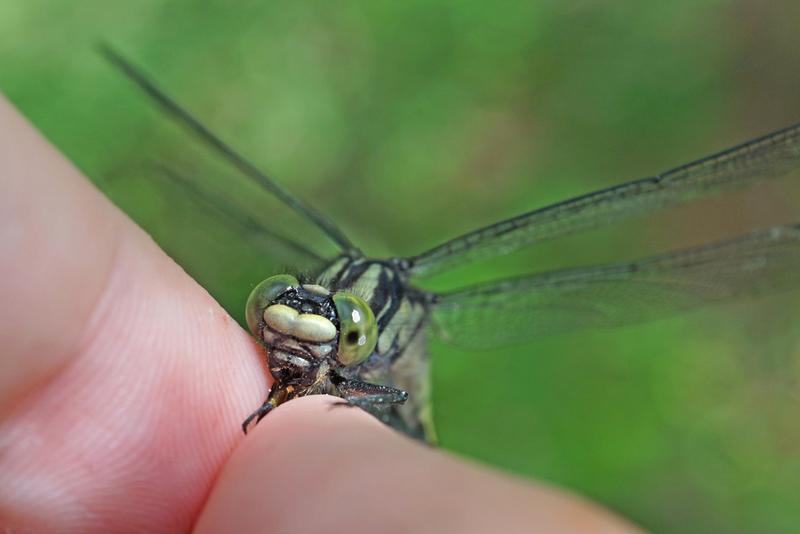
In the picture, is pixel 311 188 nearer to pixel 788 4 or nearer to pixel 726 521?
pixel 726 521

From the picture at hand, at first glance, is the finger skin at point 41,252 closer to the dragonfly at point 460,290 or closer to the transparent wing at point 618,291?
the dragonfly at point 460,290

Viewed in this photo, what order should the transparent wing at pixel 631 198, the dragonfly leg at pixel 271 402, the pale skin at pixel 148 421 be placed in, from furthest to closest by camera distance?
the transparent wing at pixel 631 198, the dragonfly leg at pixel 271 402, the pale skin at pixel 148 421

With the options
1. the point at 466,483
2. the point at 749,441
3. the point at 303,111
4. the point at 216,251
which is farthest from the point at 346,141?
the point at 466,483

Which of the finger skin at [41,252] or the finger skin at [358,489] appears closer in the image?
the finger skin at [358,489]

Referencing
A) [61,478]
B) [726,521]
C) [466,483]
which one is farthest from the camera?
[726,521]

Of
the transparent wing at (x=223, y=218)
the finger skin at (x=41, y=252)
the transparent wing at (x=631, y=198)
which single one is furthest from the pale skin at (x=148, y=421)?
the transparent wing at (x=631, y=198)

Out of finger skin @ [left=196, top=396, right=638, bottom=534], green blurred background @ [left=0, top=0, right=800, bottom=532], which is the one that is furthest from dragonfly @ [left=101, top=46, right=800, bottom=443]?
green blurred background @ [left=0, top=0, right=800, bottom=532]

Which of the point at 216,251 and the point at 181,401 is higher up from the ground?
the point at 216,251
